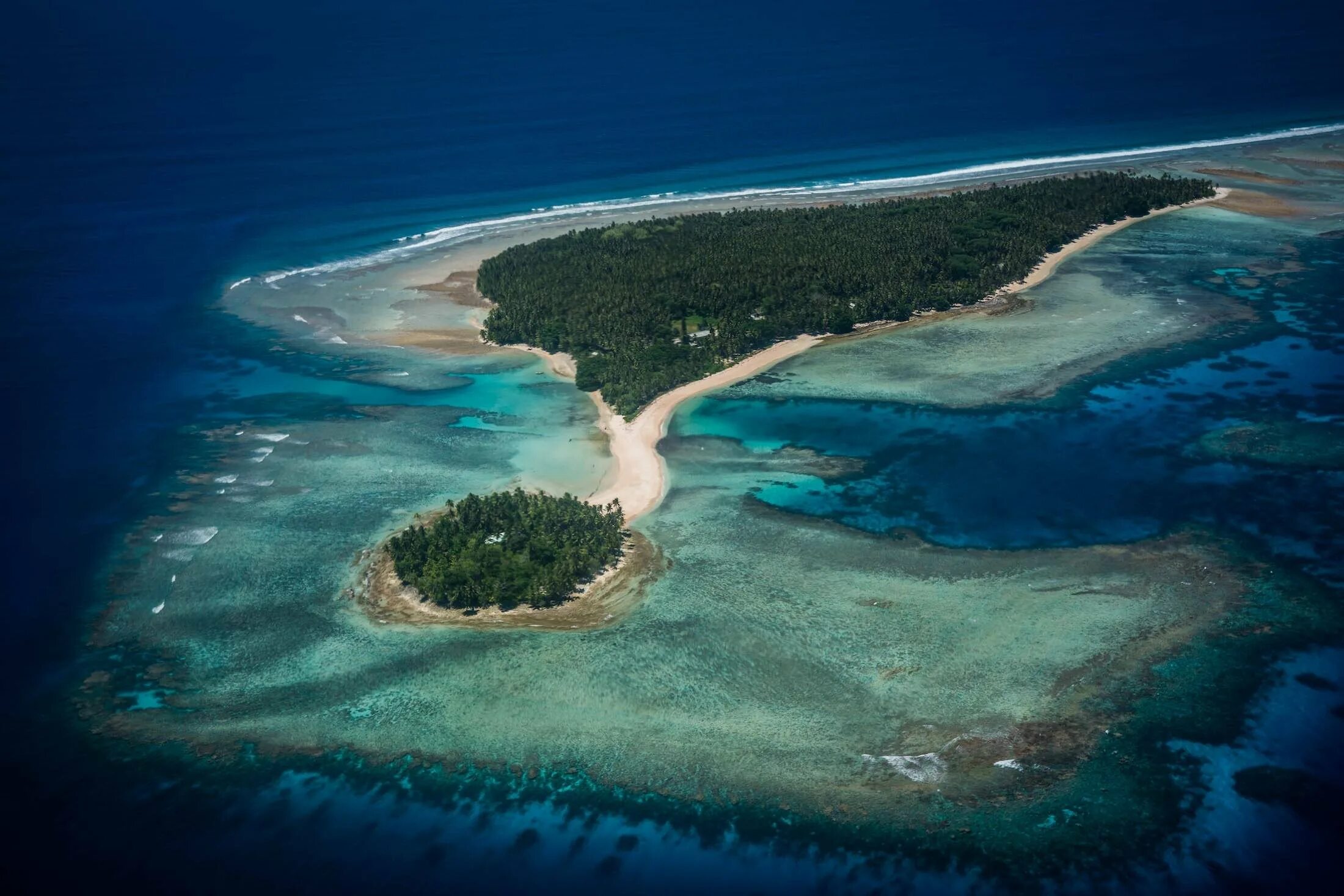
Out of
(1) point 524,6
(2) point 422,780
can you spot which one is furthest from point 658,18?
(2) point 422,780

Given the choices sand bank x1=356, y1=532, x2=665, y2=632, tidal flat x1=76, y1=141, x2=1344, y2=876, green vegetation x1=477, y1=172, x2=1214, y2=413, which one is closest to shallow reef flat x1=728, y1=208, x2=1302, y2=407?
tidal flat x1=76, y1=141, x2=1344, y2=876

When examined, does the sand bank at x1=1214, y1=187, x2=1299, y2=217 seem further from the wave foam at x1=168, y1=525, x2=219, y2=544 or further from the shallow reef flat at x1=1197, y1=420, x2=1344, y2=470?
the wave foam at x1=168, y1=525, x2=219, y2=544

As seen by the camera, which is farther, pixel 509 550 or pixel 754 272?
pixel 754 272

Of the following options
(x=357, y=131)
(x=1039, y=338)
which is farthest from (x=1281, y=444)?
(x=357, y=131)

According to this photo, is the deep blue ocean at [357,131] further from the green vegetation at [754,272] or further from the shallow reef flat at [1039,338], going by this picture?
the shallow reef flat at [1039,338]

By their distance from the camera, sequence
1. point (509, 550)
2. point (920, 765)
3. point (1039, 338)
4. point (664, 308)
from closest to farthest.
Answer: point (920, 765), point (509, 550), point (1039, 338), point (664, 308)

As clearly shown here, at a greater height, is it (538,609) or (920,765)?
(538,609)

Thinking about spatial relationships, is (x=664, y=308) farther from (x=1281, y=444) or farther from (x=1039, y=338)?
(x=1281, y=444)
